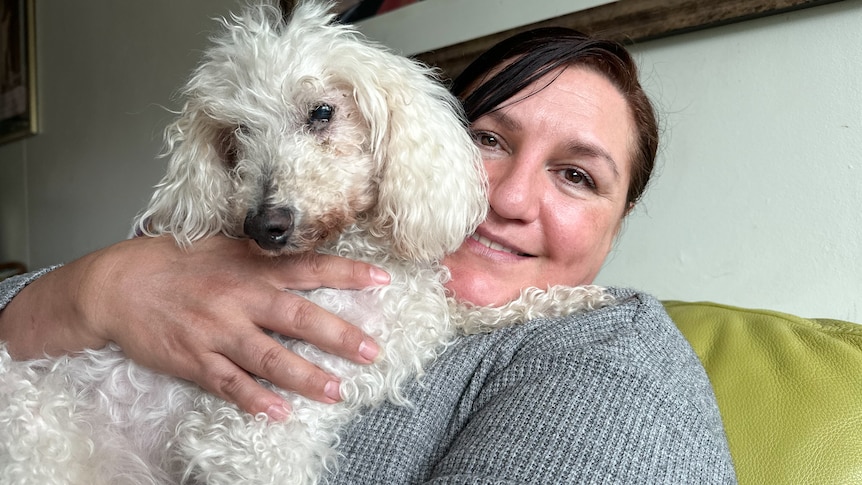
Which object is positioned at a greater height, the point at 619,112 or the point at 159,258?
the point at 619,112

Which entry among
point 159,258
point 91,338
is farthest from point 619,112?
point 91,338

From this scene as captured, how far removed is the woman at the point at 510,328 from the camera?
70 cm

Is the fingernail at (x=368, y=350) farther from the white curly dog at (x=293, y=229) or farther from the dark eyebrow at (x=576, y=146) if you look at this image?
the dark eyebrow at (x=576, y=146)

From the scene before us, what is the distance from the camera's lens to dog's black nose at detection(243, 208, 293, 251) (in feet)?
2.60

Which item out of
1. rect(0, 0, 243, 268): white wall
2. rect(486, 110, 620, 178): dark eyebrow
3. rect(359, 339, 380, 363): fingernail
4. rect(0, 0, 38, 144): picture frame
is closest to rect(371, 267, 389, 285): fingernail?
rect(359, 339, 380, 363): fingernail

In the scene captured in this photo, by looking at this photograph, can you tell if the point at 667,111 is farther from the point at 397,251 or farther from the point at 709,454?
the point at 709,454

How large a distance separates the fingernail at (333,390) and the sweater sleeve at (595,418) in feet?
0.56

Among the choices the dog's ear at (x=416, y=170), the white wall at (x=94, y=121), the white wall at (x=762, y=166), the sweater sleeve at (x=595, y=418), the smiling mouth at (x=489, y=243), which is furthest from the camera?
the white wall at (x=94, y=121)

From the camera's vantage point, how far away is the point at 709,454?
2.35 feet

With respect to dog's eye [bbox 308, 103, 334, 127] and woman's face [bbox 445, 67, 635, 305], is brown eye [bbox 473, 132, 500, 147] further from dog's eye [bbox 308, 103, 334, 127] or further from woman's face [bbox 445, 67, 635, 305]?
dog's eye [bbox 308, 103, 334, 127]

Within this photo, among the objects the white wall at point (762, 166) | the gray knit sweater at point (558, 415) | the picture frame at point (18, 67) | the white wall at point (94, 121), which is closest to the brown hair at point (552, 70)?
the white wall at point (762, 166)

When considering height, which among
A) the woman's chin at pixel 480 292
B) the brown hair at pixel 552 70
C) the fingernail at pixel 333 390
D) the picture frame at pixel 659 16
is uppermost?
the picture frame at pixel 659 16

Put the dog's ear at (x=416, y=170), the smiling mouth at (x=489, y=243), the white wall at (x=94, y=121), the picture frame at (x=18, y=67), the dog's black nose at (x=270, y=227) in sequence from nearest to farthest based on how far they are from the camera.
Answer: the dog's black nose at (x=270, y=227) → the dog's ear at (x=416, y=170) → the smiling mouth at (x=489, y=243) → the white wall at (x=94, y=121) → the picture frame at (x=18, y=67)

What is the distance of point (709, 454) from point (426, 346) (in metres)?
0.41
